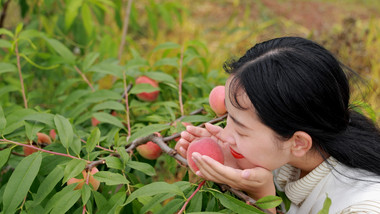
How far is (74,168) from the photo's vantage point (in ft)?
2.90

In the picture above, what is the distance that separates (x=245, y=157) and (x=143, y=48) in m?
2.37

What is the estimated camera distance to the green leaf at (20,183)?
869 mm

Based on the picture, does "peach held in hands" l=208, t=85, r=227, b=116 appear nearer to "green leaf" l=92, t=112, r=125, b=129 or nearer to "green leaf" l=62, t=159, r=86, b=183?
"green leaf" l=92, t=112, r=125, b=129

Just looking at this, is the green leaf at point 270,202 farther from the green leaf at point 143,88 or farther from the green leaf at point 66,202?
the green leaf at point 143,88

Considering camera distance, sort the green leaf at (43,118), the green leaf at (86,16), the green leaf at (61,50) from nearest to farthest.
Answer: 1. the green leaf at (43,118)
2. the green leaf at (61,50)
3. the green leaf at (86,16)

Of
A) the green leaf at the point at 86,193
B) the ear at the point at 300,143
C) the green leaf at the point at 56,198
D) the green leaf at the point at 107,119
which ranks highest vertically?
the ear at the point at 300,143

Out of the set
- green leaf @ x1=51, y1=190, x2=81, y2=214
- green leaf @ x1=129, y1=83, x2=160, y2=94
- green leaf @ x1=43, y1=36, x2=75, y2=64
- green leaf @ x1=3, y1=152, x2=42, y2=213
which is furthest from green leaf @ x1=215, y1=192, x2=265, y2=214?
green leaf @ x1=43, y1=36, x2=75, y2=64

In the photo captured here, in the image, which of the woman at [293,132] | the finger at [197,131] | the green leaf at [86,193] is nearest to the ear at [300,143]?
the woman at [293,132]

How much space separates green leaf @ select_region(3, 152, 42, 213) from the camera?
0.87 m

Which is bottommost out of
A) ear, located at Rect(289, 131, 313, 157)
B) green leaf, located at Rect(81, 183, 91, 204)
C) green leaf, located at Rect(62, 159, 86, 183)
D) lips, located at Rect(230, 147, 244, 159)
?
green leaf, located at Rect(81, 183, 91, 204)

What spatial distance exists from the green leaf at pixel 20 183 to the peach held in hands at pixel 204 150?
350 mm

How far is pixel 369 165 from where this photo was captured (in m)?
0.97

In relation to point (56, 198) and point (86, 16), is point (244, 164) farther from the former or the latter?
point (86, 16)

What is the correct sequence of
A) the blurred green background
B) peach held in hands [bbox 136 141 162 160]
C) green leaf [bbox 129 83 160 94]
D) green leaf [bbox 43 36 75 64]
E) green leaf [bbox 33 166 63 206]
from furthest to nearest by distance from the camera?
1. the blurred green background
2. green leaf [bbox 43 36 75 64]
3. green leaf [bbox 129 83 160 94]
4. peach held in hands [bbox 136 141 162 160]
5. green leaf [bbox 33 166 63 206]
